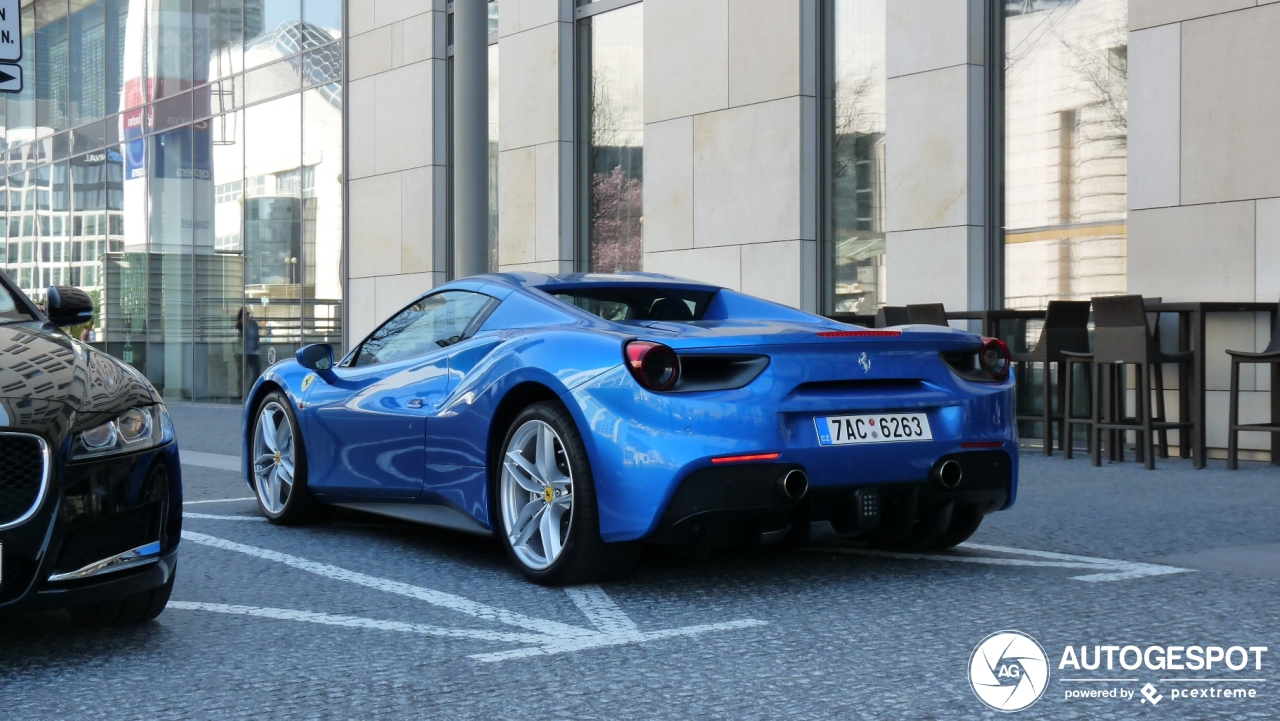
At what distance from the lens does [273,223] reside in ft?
67.7

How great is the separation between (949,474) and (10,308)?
3348mm

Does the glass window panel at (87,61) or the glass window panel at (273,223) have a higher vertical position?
the glass window panel at (87,61)

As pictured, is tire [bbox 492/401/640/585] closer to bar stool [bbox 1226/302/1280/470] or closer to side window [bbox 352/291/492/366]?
side window [bbox 352/291/492/366]

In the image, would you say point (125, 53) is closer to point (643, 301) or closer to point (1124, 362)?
point (1124, 362)

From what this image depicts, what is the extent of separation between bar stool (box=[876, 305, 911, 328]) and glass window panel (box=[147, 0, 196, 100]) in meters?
15.1

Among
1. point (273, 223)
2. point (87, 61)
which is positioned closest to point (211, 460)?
point (273, 223)

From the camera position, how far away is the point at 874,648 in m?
3.93

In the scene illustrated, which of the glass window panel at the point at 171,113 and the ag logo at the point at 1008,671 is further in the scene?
the glass window panel at the point at 171,113

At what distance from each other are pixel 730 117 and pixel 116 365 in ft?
32.6

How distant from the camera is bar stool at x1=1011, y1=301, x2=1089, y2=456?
10.3 m

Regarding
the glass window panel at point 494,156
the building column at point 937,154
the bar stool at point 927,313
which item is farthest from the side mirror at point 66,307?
the glass window panel at point 494,156

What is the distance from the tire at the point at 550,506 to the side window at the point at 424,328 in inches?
31.0

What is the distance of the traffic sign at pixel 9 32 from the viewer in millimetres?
9594

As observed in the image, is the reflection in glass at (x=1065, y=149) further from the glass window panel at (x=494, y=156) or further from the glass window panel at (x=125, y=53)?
the glass window panel at (x=125, y=53)
